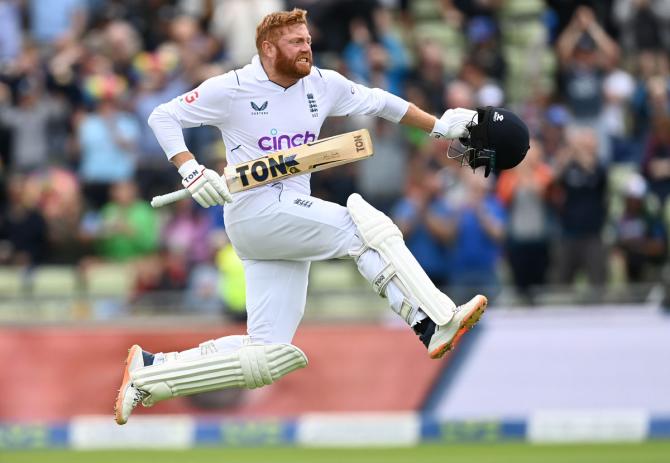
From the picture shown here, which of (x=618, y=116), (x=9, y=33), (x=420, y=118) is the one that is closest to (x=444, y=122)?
(x=420, y=118)

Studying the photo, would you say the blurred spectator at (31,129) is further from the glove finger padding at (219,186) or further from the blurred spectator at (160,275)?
the glove finger padding at (219,186)

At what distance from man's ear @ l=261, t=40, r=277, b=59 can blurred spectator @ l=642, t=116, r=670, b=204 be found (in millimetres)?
7351

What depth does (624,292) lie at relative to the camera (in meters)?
14.7

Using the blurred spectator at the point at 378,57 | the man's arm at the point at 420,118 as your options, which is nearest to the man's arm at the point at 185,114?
the man's arm at the point at 420,118

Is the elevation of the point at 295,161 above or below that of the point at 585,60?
below

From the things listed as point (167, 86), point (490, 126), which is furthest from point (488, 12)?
point (490, 126)

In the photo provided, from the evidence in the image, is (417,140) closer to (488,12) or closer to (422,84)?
(422,84)

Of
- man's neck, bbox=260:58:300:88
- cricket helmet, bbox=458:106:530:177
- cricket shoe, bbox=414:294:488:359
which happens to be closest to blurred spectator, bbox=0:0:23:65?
man's neck, bbox=260:58:300:88

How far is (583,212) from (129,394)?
687cm

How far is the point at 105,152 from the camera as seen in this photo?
16.2m

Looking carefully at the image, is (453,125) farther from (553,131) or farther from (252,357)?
(553,131)

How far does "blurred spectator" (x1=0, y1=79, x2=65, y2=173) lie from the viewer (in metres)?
16.6

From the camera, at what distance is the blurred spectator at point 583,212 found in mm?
15016

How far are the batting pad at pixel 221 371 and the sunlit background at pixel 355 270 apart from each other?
5.21 meters
